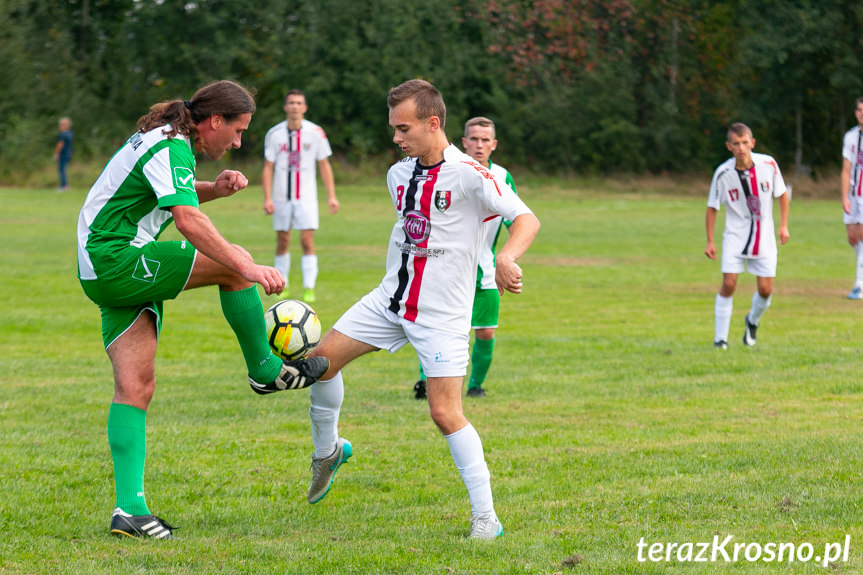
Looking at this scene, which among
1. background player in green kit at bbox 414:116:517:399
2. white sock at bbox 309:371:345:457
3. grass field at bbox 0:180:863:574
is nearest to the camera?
grass field at bbox 0:180:863:574

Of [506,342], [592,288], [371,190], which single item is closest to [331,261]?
[592,288]

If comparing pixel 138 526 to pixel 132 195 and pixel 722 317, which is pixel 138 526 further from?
pixel 722 317

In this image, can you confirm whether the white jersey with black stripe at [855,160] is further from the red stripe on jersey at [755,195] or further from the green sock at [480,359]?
Answer: the green sock at [480,359]

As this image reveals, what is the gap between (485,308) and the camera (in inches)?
317

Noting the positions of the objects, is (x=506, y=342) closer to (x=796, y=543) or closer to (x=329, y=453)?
(x=329, y=453)

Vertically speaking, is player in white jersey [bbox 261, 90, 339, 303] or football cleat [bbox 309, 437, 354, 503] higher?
player in white jersey [bbox 261, 90, 339, 303]

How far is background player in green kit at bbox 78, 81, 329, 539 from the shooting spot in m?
4.55

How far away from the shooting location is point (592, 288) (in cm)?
1507

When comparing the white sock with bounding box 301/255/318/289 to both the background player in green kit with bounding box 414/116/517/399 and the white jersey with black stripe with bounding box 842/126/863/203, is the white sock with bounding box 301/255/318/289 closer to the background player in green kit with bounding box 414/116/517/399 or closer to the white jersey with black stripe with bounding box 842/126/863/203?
the background player in green kit with bounding box 414/116/517/399

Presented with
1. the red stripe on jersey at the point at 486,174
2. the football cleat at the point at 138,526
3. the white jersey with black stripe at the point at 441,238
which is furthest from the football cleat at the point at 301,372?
the red stripe on jersey at the point at 486,174

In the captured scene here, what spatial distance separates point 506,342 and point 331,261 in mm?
7477

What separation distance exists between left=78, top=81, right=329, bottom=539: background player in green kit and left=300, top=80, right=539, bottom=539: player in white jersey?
556 mm

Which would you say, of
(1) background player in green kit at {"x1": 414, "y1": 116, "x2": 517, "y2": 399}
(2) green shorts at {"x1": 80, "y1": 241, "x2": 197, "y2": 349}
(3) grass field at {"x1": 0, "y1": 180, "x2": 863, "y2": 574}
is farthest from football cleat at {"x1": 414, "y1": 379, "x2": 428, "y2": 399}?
(2) green shorts at {"x1": 80, "y1": 241, "x2": 197, "y2": 349}

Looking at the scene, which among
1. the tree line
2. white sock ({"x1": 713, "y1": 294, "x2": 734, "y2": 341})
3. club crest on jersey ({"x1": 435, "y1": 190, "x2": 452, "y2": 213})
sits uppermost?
the tree line
